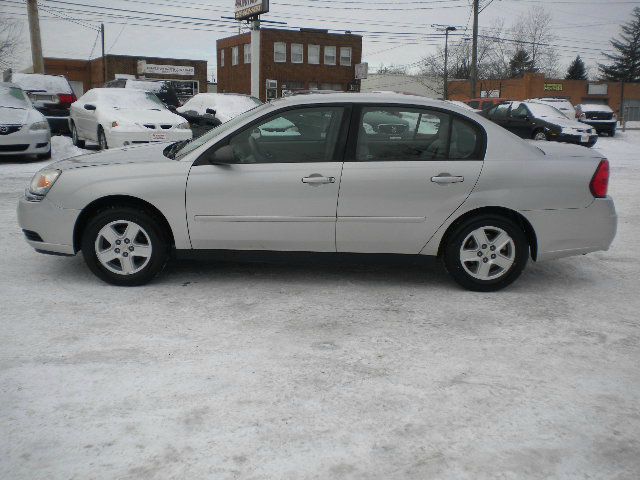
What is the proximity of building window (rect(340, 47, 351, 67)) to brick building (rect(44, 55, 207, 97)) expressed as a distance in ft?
52.7

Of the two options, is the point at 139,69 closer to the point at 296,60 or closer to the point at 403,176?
the point at 296,60

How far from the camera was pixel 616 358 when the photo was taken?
3742 mm

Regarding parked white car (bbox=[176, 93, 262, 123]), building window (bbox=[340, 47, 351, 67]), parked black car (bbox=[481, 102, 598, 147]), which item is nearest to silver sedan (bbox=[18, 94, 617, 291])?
parked white car (bbox=[176, 93, 262, 123])

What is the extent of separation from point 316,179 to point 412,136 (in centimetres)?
82

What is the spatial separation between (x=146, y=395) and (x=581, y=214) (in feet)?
11.6

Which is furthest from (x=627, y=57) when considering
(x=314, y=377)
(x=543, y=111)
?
(x=314, y=377)

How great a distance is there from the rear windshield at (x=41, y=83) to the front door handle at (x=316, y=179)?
14.5 metres

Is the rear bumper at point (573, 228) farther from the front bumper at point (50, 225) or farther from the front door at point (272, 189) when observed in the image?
the front bumper at point (50, 225)

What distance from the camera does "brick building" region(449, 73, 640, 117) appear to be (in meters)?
60.0

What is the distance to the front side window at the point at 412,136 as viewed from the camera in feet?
16.0

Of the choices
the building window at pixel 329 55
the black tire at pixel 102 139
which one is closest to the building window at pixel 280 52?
the building window at pixel 329 55

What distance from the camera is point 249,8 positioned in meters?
31.6

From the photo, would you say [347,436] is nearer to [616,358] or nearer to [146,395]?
[146,395]

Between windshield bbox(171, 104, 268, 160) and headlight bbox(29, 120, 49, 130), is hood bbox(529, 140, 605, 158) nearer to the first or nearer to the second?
windshield bbox(171, 104, 268, 160)
